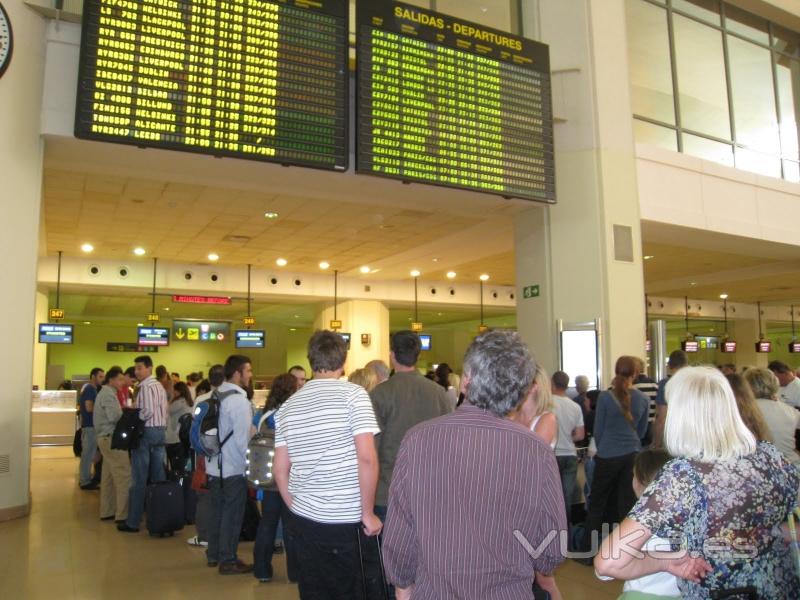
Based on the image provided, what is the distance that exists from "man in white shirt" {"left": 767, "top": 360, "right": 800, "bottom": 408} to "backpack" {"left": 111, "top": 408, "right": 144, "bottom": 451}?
6.45 meters

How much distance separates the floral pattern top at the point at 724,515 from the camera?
74.4 inches

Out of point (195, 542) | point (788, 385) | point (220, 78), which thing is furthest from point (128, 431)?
point (788, 385)

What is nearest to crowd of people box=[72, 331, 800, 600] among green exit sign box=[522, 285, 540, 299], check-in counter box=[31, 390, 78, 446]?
green exit sign box=[522, 285, 540, 299]

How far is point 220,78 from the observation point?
6.05m

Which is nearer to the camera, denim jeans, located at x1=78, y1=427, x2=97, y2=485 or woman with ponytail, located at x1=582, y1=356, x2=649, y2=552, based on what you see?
woman with ponytail, located at x1=582, y1=356, x2=649, y2=552

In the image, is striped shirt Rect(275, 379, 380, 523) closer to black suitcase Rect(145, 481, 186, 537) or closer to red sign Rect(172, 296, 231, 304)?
black suitcase Rect(145, 481, 186, 537)

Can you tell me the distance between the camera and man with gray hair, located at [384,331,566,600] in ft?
5.67

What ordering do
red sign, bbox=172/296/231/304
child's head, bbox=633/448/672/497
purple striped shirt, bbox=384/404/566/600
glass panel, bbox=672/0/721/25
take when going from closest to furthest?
purple striped shirt, bbox=384/404/566/600 → child's head, bbox=633/448/672/497 → glass panel, bbox=672/0/721/25 → red sign, bbox=172/296/231/304

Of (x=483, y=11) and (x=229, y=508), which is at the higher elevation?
(x=483, y=11)

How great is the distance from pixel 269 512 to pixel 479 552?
3.35 metres

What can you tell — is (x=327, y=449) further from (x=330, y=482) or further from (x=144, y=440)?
(x=144, y=440)

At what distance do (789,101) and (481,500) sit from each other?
1335 centimetres

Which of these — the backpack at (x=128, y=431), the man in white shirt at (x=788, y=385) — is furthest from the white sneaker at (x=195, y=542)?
the man in white shirt at (x=788, y=385)

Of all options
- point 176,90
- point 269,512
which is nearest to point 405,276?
point 176,90
